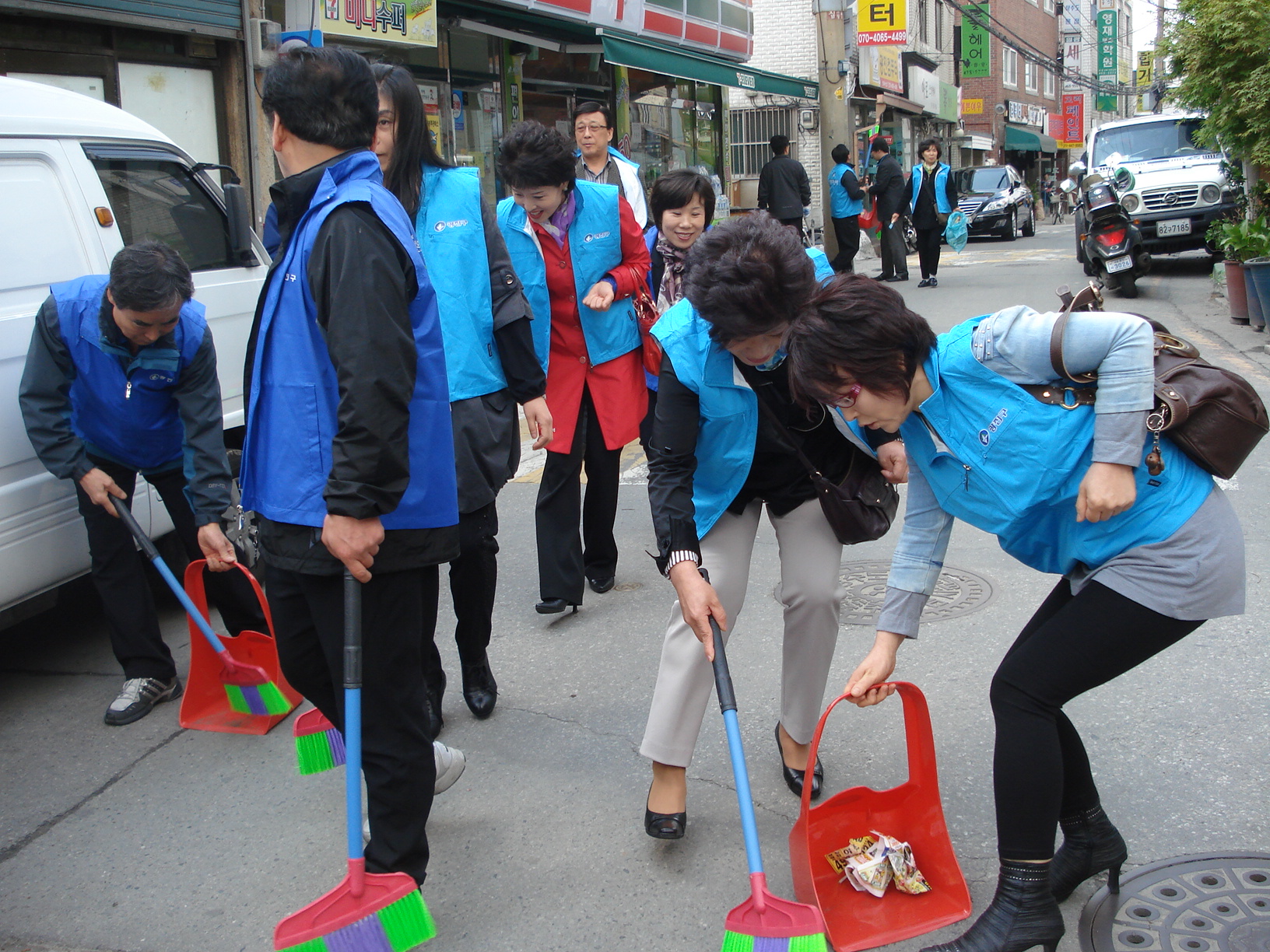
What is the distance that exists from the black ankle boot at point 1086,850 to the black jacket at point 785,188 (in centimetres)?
1217

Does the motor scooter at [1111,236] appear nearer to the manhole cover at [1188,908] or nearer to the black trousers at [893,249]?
the black trousers at [893,249]

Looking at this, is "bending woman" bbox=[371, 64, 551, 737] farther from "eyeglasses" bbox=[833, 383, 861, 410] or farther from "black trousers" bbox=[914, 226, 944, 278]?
"black trousers" bbox=[914, 226, 944, 278]

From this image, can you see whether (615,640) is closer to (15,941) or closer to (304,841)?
(304,841)

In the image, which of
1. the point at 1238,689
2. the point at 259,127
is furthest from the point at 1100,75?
the point at 1238,689

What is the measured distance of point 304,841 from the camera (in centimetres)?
303

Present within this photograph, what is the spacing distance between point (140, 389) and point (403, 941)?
2208 millimetres

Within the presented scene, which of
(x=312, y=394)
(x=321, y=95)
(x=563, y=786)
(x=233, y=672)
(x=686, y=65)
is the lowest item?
(x=563, y=786)

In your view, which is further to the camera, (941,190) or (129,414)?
(941,190)

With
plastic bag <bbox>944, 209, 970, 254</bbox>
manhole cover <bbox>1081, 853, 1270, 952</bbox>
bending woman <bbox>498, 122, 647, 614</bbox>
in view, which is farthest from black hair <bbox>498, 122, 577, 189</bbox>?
plastic bag <bbox>944, 209, 970, 254</bbox>

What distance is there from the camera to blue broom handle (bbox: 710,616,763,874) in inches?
88.0

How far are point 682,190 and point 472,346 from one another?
142 cm

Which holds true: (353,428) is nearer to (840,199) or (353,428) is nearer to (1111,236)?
(1111,236)

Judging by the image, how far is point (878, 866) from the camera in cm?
249

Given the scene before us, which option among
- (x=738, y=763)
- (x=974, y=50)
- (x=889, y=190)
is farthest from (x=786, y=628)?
(x=974, y=50)
